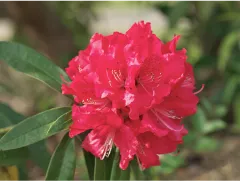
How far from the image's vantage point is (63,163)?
113 cm

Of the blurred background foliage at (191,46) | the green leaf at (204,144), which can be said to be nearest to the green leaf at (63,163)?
the blurred background foliage at (191,46)

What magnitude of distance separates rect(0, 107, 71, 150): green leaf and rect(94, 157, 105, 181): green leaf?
12 centimetres

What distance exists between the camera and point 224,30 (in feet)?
8.50

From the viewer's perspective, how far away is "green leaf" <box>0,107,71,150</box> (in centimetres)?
104

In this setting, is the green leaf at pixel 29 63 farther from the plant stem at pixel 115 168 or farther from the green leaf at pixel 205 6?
the green leaf at pixel 205 6

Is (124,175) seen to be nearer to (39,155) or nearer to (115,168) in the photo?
(115,168)

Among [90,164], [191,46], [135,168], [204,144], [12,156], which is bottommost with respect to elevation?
[204,144]

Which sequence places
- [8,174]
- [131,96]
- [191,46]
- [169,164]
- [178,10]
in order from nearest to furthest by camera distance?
[131,96] → [8,174] → [169,164] → [178,10] → [191,46]

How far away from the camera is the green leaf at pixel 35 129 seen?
1.04 meters

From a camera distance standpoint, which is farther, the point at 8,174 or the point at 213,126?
the point at 213,126

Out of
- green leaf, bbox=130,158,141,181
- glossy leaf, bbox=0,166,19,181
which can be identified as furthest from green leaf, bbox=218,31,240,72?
glossy leaf, bbox=0,166,19,181

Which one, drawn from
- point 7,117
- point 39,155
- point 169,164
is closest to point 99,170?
point 39,155

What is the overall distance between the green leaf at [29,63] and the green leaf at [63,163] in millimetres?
155

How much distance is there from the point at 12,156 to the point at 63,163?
16cm
